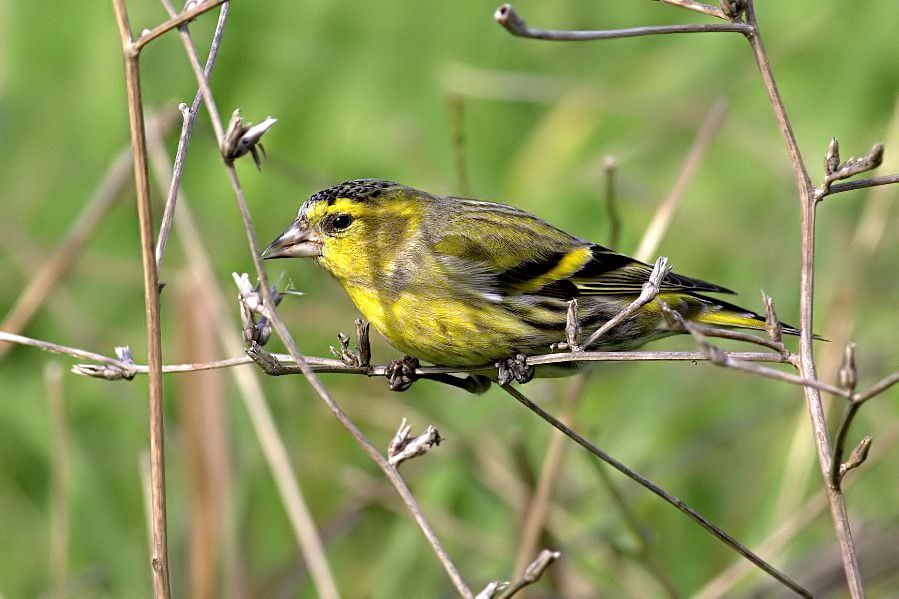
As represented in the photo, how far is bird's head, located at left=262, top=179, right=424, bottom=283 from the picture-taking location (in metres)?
3.34

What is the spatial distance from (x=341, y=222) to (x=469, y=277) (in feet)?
1.43

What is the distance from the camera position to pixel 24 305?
3938mm

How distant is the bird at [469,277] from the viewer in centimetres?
311

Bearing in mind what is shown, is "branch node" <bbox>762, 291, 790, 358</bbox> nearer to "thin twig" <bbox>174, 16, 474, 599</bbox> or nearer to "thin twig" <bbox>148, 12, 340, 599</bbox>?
"thin twig" <bbox>174, 16, 474, 599</bbox>

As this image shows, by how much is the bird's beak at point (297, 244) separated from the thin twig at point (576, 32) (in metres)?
1.70

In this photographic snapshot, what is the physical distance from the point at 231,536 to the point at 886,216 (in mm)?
2782

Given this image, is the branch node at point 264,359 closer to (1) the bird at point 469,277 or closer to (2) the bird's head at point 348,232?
(1) the bird at point 469,277

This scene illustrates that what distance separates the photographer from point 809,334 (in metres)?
1.90

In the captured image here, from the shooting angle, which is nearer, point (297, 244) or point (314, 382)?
point (314, 382)

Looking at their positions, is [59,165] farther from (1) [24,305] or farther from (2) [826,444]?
(2) [826,444]

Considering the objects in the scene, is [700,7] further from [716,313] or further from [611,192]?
[716,313]

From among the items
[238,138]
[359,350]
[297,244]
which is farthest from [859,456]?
[297,244]

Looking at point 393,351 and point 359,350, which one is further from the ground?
point 359,350

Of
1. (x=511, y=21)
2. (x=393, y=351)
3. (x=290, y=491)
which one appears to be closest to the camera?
(x=511, y=21)
